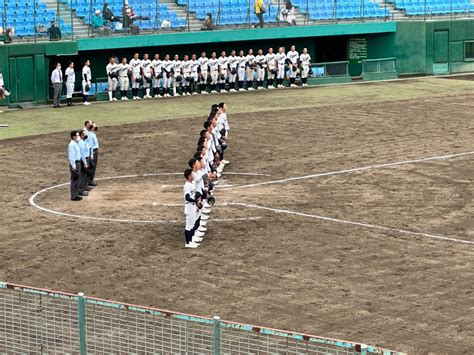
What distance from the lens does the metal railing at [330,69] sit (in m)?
51.5

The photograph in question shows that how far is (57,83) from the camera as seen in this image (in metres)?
43.6

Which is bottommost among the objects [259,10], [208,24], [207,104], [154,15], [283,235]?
[283,235]

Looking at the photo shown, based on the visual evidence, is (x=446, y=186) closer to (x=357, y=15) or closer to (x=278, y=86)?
(x=278, y=86)

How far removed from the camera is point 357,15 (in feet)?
178

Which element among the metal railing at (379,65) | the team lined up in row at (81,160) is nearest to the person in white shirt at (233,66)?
the metal railing at (379,65)

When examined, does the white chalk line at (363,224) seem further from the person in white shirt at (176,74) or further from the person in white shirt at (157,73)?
the person in white shirt at (176,74)

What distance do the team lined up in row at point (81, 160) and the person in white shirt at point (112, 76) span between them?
1724 cm

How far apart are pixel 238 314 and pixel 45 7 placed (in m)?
31.0

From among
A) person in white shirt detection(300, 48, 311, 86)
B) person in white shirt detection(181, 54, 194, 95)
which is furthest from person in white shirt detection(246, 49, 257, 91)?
person in white shirt detection(181, 54, 194, 95)

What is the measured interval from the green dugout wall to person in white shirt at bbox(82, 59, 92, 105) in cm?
140

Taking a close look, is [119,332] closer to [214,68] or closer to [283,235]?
[283,235]

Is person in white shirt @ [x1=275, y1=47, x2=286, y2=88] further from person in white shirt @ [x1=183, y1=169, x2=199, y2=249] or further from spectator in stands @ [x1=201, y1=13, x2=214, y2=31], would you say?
person in white shirt @ [x1=183, y1=169, x2=199, y2=249]

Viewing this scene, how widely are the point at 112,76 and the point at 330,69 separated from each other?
35.8 ft

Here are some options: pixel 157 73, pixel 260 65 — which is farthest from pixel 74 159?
pixel 260 65
